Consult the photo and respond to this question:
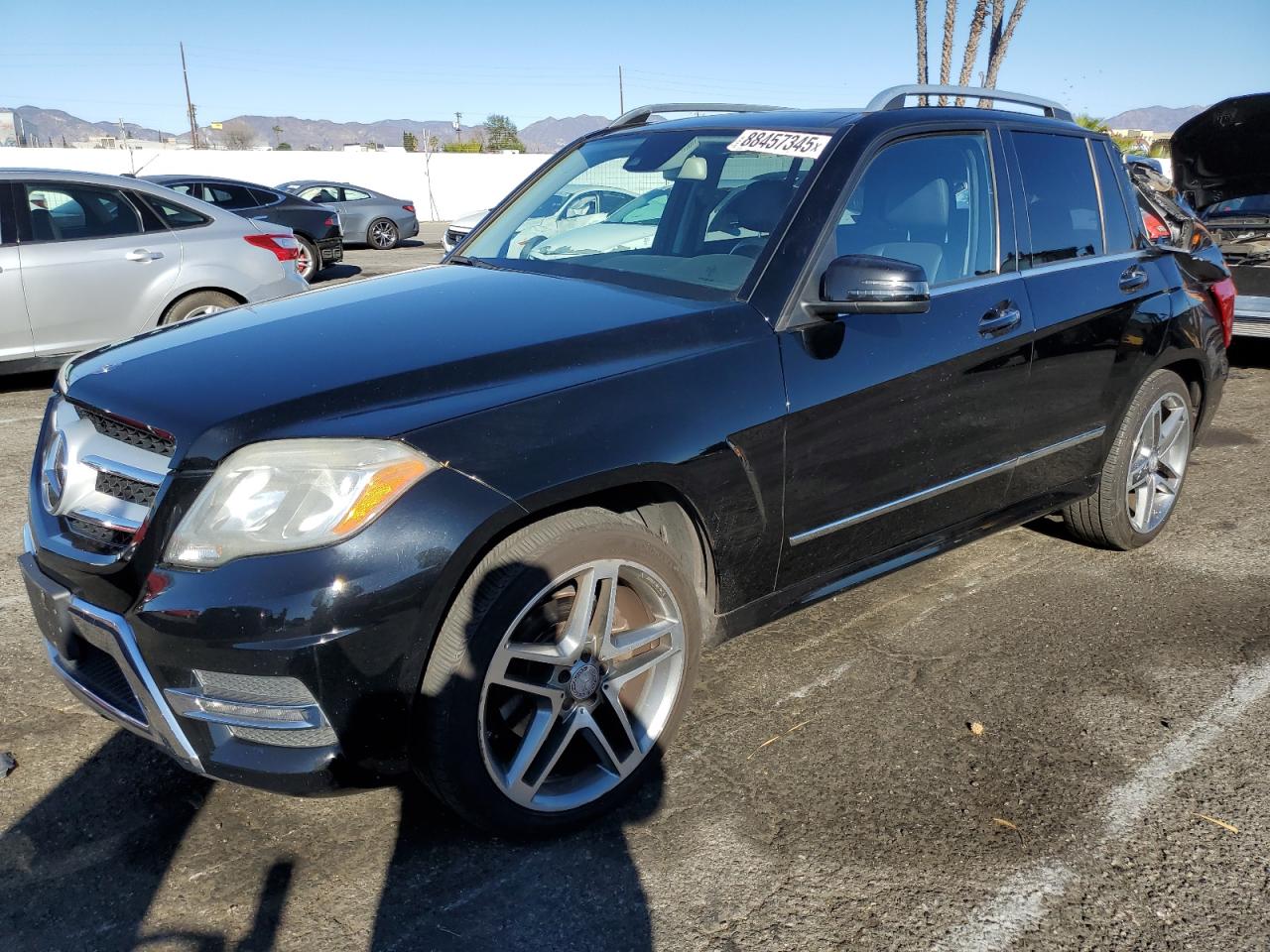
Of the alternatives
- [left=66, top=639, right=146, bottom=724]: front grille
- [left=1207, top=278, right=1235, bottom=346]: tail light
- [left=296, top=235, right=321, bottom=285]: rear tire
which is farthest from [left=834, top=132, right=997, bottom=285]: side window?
[left=296, top=235, right=321, bottom=285]: rear tire

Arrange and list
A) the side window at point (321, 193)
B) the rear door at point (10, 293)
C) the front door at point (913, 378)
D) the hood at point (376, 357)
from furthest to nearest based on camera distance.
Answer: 1. the side window at point (321, 193)
2. the rear door at point (10, 293)
3. the front door at point (913, 378)
4. the hood at point (376, 357)

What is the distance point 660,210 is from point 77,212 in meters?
5.63

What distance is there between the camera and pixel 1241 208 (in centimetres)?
1021

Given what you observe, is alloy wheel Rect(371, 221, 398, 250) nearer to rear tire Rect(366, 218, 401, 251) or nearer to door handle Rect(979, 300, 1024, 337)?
rear tire Rect(366, 218, 401, 251)

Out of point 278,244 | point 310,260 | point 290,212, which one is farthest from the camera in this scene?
point 290,212

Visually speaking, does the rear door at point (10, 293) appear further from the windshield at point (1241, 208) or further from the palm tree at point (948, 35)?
the palm tree at point (948, 35)

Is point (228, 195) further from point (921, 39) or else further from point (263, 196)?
point (921, 39)

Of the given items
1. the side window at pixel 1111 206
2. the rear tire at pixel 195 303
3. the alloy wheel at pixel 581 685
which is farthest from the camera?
the rear tire at pixel 195 303

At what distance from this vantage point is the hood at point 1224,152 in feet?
27.0

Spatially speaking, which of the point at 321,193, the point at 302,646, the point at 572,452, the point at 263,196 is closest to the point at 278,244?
the point at 572,452

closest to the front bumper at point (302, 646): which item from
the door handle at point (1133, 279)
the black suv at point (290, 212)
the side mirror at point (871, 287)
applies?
the side mirror at point (871, 287)

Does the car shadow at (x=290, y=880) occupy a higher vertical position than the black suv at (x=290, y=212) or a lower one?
lower

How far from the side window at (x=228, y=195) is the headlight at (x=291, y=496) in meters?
15.2

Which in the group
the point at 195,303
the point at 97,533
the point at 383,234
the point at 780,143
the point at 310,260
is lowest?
the point at 383,234
